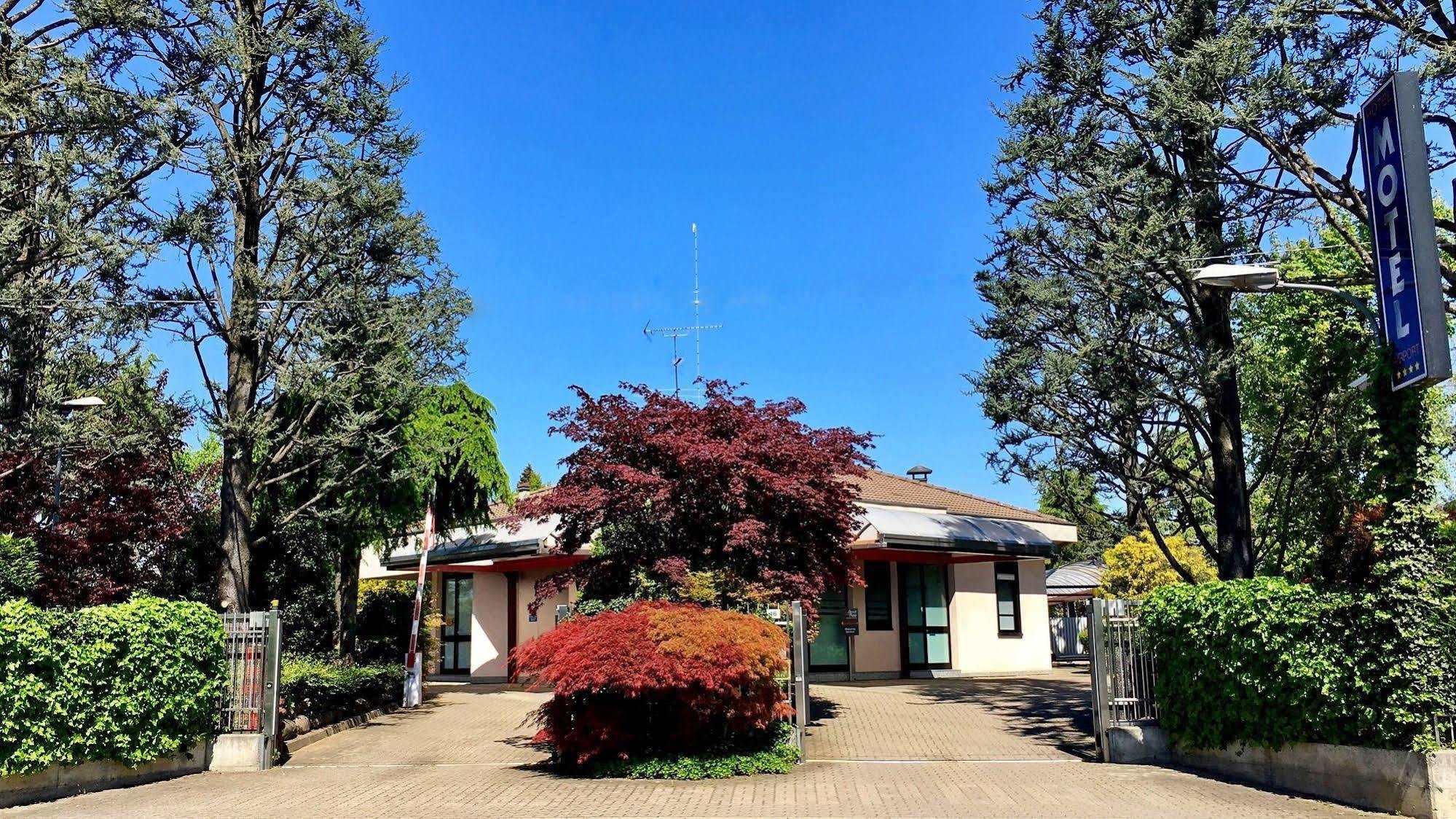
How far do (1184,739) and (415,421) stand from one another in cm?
1577

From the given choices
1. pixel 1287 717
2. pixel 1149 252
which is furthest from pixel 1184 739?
pixel 1149 252

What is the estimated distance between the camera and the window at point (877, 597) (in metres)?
24.7

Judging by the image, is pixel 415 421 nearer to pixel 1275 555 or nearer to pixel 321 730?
pixel 321 730

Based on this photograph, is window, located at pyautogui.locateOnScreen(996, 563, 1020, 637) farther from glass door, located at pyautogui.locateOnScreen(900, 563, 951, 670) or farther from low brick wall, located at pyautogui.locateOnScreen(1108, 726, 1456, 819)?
low brick wall, located at pyautogui.locateOnScreen(1108, 726, 1456, 819)

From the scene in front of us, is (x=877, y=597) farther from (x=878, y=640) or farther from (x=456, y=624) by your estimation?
(x=456, y=624)

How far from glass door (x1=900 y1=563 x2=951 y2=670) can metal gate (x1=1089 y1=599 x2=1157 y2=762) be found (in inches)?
471

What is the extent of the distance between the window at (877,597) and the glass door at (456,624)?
10420mm

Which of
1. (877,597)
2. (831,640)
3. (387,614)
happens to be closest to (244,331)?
(387,614)

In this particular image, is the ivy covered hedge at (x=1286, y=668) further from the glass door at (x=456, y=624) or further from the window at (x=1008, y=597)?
the glass door at (x=456, y=624)

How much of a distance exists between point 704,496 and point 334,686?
7114 millimetres

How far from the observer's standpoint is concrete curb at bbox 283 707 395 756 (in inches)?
603

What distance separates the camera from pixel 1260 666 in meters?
11.0

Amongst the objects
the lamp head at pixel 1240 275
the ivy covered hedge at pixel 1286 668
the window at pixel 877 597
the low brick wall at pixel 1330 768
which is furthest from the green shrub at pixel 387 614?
the lamp head at pixel 1240 275

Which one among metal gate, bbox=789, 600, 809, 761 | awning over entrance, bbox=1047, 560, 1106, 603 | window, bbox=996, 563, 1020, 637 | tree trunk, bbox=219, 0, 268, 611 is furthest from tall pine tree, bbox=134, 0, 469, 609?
awning over entrance, bbox=1047, 560, 1106, 603
